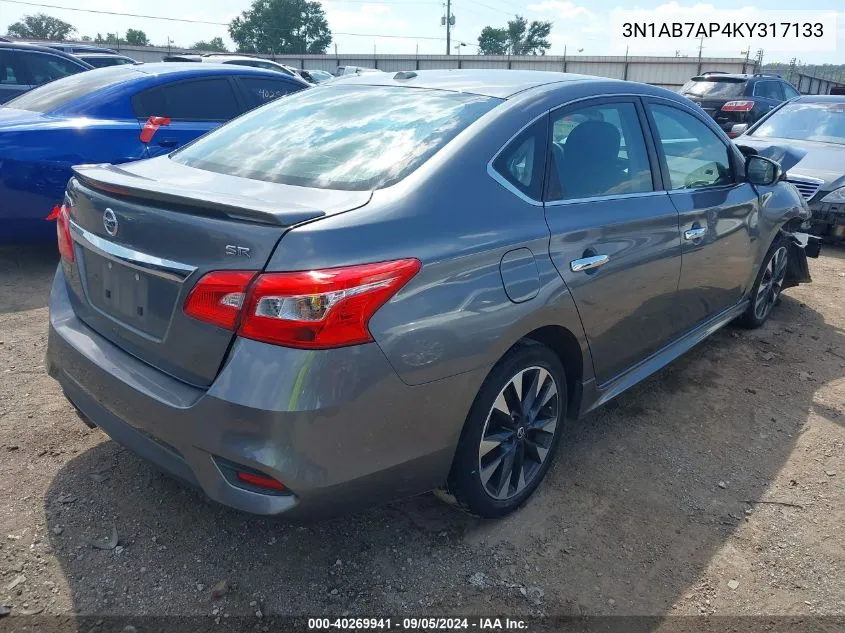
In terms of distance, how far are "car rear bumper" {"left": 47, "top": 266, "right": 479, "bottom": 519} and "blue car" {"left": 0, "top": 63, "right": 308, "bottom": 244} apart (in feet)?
10.8

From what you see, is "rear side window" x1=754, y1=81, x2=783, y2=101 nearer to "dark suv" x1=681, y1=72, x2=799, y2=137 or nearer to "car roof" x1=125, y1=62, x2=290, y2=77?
"dark suv" x1=681, y1=72, x2=799, y2=137

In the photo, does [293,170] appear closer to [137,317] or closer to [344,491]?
[137,317]

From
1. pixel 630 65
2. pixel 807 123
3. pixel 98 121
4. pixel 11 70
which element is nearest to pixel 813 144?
pixel 807 123

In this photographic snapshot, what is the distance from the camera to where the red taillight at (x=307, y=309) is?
6.02 feet

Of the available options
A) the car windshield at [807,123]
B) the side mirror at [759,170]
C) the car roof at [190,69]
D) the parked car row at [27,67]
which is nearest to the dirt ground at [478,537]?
the side mirror at [759,170]

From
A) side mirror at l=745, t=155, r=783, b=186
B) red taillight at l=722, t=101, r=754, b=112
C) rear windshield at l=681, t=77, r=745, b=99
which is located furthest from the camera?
rear windshield at l=681, t=77, r=745, b=99

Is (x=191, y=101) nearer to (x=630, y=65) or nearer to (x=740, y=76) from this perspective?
(x=740, y=76)

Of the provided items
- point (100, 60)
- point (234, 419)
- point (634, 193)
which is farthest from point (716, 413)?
point (100, 60)

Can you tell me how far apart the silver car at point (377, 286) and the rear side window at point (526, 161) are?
1 centimetres

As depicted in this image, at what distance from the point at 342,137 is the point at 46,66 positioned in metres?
8.85

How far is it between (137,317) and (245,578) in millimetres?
969

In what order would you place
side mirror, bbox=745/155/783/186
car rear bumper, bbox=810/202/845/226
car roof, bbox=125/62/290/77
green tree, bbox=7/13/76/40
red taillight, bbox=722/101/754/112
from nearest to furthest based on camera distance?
side mirror, bbox=745/155/783/186, car roof, bbox=125/62/290/77, car rear bumper, bbox=810/202/845/226, red taillight, bbox=722/101/754/112, green tree, bbox=7/13/76/40

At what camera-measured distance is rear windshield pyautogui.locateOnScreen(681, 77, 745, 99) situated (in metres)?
14.1

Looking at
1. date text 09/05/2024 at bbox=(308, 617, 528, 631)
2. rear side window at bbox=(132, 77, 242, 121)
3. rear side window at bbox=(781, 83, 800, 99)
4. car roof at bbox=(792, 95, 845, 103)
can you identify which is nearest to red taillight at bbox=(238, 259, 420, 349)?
date text 09/05/2024 at bbox=(308, 617, 528, 631)
